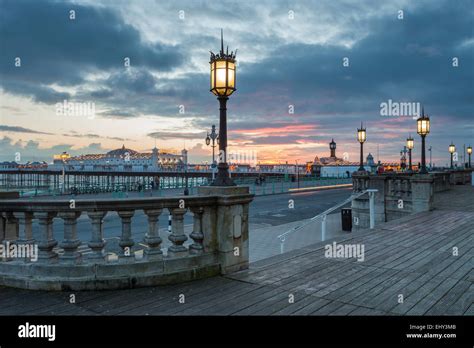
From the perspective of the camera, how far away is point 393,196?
17.8 meters

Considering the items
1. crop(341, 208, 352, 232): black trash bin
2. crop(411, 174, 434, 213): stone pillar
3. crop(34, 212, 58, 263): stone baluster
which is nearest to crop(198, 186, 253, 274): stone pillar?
crop(34, 212, 58, 263): stone baluster

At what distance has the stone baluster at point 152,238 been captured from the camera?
210 inches

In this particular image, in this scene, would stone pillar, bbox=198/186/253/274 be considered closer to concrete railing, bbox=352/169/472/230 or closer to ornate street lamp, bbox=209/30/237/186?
ornate street lamp, bbox=209/30/237/186

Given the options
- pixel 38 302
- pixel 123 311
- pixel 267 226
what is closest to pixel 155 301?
pixel 123 311

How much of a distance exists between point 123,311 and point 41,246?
1726 mm

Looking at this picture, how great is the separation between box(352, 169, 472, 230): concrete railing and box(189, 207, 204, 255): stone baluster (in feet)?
41.5

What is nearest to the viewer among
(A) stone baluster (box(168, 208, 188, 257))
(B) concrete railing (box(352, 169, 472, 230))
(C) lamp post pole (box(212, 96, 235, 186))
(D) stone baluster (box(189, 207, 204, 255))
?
(A) stone baluster (box(168, 208, 188, 257))

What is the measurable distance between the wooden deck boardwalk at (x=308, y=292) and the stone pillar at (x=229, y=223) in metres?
0.29

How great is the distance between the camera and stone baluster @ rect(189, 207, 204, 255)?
584 centimetres

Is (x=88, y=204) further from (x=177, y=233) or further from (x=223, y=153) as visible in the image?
(x=223, y=153)

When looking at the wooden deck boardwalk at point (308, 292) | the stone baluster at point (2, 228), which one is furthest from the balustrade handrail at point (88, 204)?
the wooden deck boardwalk at point (308, 292)

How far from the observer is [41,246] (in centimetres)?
A: 507

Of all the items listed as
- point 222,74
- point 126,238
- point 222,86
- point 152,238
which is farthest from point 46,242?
point 222,74
